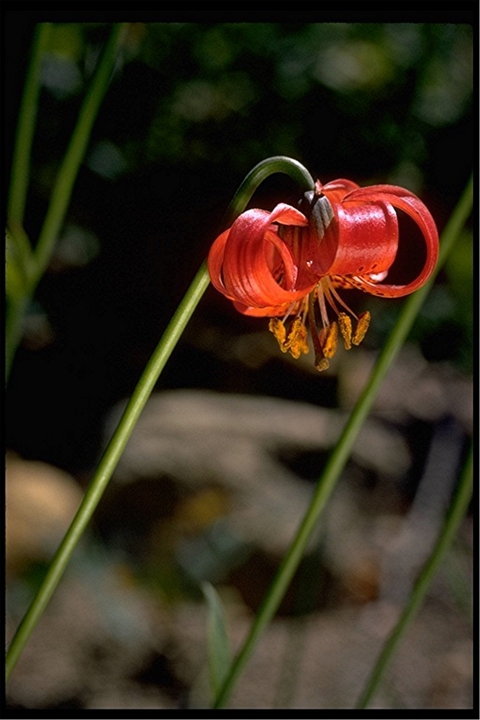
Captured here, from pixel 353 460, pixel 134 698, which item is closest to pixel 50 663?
pixel 134 698

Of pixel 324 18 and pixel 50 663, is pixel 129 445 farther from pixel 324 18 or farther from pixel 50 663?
pixel 324 18

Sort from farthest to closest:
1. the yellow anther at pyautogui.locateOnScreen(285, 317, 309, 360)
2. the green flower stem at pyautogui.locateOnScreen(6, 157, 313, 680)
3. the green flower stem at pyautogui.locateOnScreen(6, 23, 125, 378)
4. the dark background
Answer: the dark background, the green flower stem at pyautogui.locateOnScreen(6, 23, 125, 378), the yellow anther at pyautogui.locateOnScreen(285, 317, 309, 360), the green flower stem at pyautogui.locateOnScreen(6, 157, 313, 680)

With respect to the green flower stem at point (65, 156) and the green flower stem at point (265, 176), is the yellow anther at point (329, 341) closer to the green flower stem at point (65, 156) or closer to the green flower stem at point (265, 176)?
the green flower stem at point (265, 176)

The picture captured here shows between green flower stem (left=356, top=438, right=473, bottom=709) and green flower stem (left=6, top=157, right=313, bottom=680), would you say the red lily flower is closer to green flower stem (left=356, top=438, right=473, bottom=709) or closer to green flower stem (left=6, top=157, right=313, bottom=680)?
green flower stem (left=6, top=157, right=313, bottom=680)

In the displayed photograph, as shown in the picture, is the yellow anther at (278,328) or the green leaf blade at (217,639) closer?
the yellow anther at (278,328)

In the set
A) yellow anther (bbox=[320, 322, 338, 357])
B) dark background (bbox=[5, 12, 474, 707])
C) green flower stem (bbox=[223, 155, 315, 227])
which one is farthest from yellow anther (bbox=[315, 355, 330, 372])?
dark background (bbox=[5, 12, 474, 707])

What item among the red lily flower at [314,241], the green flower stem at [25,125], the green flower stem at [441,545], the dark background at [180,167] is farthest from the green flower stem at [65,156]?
the dark background at [180,167]

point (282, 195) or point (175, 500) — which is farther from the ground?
point (282, 195)

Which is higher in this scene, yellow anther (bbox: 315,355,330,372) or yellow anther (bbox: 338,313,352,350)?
yellow anther (bbox: 338,313,352,350)
